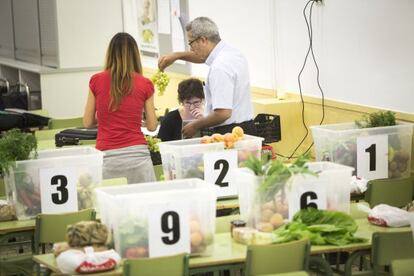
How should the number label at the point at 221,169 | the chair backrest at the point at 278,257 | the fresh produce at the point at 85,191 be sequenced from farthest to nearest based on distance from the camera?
the number label at the point at 221,169
the fresh produce at the point at 85,191
the chair backrest at the point at 278,257

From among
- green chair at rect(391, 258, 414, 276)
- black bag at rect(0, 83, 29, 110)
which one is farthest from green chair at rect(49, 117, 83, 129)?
green chair at rect(391, 258, 414, 276)

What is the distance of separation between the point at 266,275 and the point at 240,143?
2.02 metres

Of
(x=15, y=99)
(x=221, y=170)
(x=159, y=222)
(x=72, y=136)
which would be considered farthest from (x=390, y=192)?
(x=15, y=99)

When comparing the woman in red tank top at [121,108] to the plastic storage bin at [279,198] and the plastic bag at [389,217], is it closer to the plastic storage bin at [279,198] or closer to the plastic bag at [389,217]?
the plastic storage bin at [279,198]

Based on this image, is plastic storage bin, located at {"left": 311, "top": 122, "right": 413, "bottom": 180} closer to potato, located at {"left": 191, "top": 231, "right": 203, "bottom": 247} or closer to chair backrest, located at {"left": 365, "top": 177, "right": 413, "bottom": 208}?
chair backrest, located at {"left": 365, "top": 177, "right": 413, "bottom": 208}

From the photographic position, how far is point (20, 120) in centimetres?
1066

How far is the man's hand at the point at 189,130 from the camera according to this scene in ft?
24.8

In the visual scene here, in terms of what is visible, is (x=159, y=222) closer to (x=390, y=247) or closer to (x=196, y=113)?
(x=390, y=247)

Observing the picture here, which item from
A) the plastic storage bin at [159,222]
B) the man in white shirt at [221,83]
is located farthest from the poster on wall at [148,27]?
the plastic storage bin at [159,222]

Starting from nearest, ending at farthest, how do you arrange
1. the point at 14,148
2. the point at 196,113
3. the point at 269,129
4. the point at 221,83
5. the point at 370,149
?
the point at 14,148 < the point at 370,149 < the point at 221,83 < the point at 196,113 < the point at 269,129

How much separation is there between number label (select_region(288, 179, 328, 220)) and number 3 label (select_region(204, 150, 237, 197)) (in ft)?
3.80

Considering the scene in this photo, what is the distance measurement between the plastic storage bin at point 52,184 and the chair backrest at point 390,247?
2077mm

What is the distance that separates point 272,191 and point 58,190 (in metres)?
1.59

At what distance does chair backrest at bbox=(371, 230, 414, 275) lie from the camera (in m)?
5.04
